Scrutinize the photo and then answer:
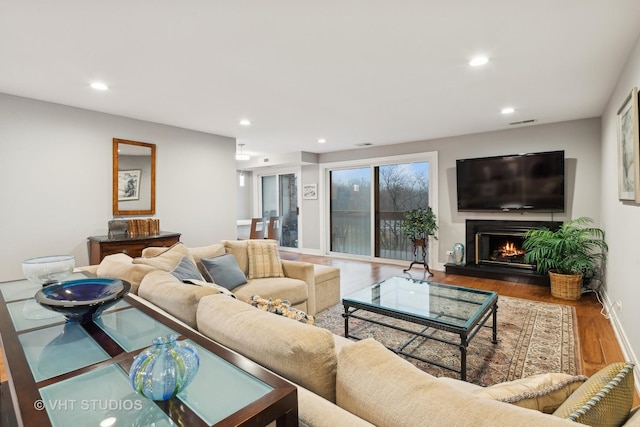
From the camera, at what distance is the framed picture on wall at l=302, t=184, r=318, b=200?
7.42 m

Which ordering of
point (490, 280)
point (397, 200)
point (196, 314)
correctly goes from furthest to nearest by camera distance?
1. point (397, 200)
2. point (490, 280)
3. point (196, 314)

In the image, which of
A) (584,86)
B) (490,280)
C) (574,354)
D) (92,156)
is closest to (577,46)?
(584,86)

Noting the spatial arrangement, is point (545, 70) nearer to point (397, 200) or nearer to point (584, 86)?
point (584, 86)

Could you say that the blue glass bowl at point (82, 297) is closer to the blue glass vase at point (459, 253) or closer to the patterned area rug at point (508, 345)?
the patterned area rug at point (508, 345)

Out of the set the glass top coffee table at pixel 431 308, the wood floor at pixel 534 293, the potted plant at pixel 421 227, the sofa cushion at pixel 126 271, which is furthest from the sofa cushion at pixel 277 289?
the potted plant at pixel 421 227

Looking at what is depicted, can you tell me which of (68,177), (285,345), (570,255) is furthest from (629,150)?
(68,177)

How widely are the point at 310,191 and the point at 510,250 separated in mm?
4188

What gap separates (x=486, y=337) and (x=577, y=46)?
7.82 ft

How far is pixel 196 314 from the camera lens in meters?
1.45

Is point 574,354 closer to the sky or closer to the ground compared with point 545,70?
closer to the ground

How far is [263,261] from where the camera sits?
330cm

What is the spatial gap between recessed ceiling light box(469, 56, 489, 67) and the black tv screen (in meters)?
2.72

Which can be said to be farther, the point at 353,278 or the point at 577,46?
the point at 353,278

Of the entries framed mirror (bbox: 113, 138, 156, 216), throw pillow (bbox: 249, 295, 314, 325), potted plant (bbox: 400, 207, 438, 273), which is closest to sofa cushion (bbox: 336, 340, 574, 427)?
throw pillow (bbox: 249, 295, 314, 325)
